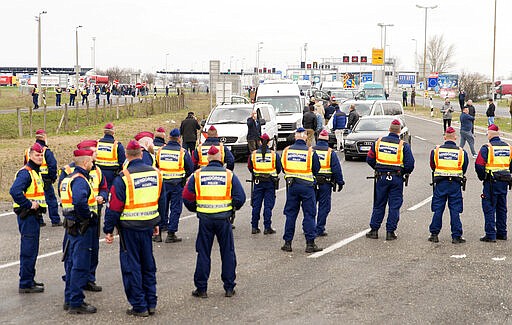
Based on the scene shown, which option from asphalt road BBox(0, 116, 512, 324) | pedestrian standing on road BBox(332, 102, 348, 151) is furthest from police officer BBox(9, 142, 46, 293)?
pedestrian standing on road BBox(332, 102, 348, 151)

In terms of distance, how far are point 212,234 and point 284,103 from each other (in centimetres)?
2474

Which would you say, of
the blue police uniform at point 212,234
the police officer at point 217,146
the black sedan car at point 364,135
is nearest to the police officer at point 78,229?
the blue police uniform at point 212,234

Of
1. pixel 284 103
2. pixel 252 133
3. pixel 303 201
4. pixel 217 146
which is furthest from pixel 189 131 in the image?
pixel 303 201

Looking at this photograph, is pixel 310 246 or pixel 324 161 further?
pixel 324 161

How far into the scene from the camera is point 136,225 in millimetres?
8047

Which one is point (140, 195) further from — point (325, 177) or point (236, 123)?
point (236, 123)

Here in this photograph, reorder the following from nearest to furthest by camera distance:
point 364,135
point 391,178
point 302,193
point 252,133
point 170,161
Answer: point 302,193, point 391,178, point 170,161, point 252,133, point 364,135

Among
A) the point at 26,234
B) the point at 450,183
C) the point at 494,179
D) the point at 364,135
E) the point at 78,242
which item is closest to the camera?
the point at 78,242

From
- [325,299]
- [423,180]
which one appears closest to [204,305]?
[325,299]

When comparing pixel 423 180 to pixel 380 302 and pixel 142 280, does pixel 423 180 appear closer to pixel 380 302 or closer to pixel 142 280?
pixel 380 302

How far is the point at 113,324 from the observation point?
780cm

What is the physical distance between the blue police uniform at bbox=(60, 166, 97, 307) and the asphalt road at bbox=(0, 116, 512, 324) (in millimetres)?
259

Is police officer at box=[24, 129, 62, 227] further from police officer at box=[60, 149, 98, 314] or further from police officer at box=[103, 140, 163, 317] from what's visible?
police officer at box=[103, 140, 163, 317]

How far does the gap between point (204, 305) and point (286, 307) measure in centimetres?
94
